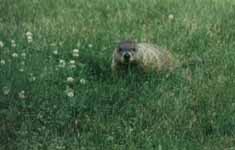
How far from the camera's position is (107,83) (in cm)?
915

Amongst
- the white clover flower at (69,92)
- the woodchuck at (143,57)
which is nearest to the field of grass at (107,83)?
the white clover flower at (69,92)

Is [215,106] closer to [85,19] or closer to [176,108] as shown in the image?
[176,108]

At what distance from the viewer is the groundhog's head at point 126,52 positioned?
363 inches

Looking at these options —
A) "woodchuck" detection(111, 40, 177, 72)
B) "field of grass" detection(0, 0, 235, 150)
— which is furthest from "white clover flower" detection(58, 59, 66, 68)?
"woodchuck" detection(111, 40, 177, 72)

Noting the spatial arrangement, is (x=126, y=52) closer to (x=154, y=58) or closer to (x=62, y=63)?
(x=154, y=58)

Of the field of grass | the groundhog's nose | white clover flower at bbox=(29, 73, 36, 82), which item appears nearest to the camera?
the field of grass

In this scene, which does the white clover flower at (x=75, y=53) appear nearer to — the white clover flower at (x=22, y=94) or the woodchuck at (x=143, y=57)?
the woodchuck at (x=143, y=57)

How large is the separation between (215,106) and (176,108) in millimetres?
471

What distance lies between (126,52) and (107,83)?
419mm

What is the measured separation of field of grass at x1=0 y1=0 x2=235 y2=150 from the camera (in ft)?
26.0

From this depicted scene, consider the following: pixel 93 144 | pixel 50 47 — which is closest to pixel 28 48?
pixel 50 47

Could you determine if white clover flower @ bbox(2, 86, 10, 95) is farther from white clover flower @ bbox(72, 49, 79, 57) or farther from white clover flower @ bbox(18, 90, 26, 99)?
white clover flower @ bbox(72, 49, 79, 57)

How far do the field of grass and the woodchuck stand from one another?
0.15 metres

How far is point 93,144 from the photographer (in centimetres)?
777
